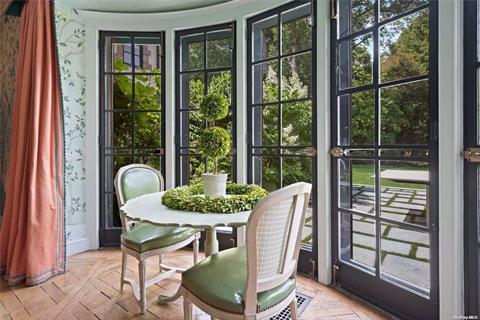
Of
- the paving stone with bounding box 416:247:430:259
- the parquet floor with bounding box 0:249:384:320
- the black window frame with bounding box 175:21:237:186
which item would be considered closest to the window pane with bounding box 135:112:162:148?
the black window frame with bounding box 175:21:237:186

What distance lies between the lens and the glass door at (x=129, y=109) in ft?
9.82

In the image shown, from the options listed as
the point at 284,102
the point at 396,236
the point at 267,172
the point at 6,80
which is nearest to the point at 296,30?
the point at 284,102

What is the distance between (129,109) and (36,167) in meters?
1.06

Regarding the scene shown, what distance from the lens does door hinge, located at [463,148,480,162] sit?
1.35 metres

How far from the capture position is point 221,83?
112 inches

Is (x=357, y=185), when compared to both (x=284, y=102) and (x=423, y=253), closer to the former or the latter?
(x=423, y=253)

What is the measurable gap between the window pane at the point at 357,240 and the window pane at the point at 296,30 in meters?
1.39

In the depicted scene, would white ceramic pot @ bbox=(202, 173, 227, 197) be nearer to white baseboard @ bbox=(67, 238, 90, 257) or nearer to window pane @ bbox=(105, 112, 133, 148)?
window pane @ bbox=(105, 112, 133, 148)

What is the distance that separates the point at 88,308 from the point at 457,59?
2574 millimetres

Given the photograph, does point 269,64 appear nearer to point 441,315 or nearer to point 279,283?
point 279,283

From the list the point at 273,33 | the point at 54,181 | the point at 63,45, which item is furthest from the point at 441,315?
the point at 63,45

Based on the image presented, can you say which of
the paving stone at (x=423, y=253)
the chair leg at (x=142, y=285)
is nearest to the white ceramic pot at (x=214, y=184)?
the chair leg at (x=142, y=285)

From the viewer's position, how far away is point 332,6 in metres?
2.09

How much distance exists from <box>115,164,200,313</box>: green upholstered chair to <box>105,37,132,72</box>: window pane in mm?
1302
